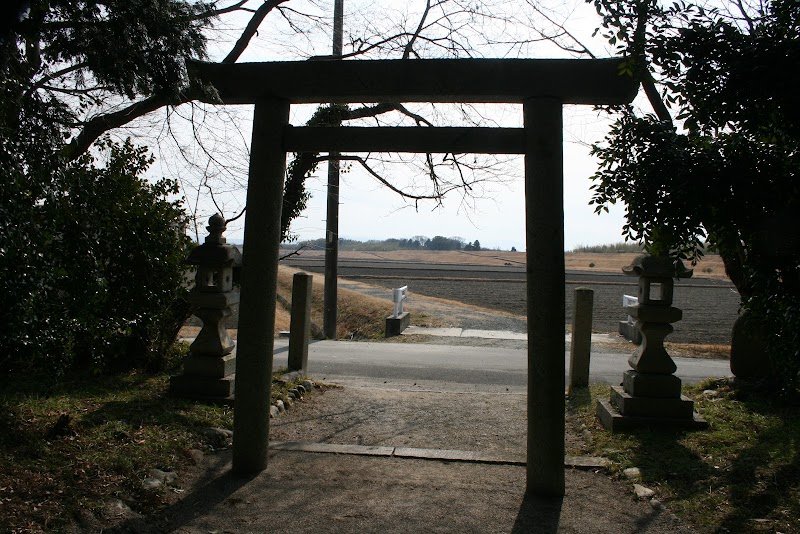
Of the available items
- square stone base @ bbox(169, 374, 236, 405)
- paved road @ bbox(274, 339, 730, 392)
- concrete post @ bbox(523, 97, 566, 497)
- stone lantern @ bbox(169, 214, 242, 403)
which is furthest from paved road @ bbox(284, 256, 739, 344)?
concrete post @ bbox(523, 97, 566, 497)

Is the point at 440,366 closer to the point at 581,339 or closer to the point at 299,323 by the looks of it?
the point at 299,323

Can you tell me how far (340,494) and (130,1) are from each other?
4047 millimetres

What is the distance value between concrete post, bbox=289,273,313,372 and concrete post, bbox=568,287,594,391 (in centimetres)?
363

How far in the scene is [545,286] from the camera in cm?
499

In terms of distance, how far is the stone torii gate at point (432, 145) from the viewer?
499cm

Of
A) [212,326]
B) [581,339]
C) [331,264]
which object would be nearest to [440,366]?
[581,339]

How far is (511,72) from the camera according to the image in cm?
505

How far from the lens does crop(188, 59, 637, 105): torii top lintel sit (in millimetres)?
5000

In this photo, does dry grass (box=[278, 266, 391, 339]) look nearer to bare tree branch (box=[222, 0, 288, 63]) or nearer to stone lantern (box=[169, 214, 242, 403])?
bare tree branch (box=[222, 0, 288, 63])

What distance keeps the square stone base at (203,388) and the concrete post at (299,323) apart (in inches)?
90.0

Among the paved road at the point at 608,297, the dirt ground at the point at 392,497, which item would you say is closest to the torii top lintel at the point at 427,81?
the dirt ground at the point at 392,497

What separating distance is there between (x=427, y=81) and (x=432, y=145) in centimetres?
47

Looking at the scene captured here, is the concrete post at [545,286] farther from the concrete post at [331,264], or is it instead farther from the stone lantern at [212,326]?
the concrete post at [331,264]

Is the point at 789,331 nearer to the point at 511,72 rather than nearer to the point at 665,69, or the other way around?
the point at 665,69
